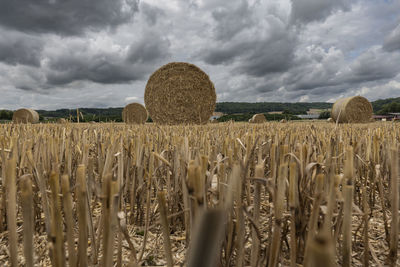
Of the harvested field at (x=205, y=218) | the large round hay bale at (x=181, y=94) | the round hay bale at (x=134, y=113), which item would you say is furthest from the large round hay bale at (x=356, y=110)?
the harvested field at (x=205, y=218)

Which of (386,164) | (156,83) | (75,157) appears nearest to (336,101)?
(156,83)

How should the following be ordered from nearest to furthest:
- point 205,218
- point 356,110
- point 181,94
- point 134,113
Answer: point 205,218 < point 181,94 < point 356,110 < point 134,113

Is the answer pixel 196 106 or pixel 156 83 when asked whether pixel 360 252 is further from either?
pixel 156 83

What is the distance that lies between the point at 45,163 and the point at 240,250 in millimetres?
867

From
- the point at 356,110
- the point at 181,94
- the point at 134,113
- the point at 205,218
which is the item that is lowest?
the point at 205,218

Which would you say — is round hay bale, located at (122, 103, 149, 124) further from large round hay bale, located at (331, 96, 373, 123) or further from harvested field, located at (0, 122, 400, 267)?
harvested field, located at (0, 122, 400, 267)

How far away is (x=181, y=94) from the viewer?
7.79m

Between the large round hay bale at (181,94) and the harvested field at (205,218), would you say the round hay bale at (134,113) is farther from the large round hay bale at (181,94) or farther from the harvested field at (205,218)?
the harvested field at (205,218)

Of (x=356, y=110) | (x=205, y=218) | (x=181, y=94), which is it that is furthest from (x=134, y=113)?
(x=205, y=218)

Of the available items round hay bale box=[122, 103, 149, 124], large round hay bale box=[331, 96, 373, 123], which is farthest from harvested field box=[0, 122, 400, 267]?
round hay bale box=[122, 103, 149, 124]

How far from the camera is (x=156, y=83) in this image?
7898mm

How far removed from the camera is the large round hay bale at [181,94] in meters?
7.74

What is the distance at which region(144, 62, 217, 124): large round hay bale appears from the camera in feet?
25.4

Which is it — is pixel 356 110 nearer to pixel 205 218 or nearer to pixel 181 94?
pixel 181 94
